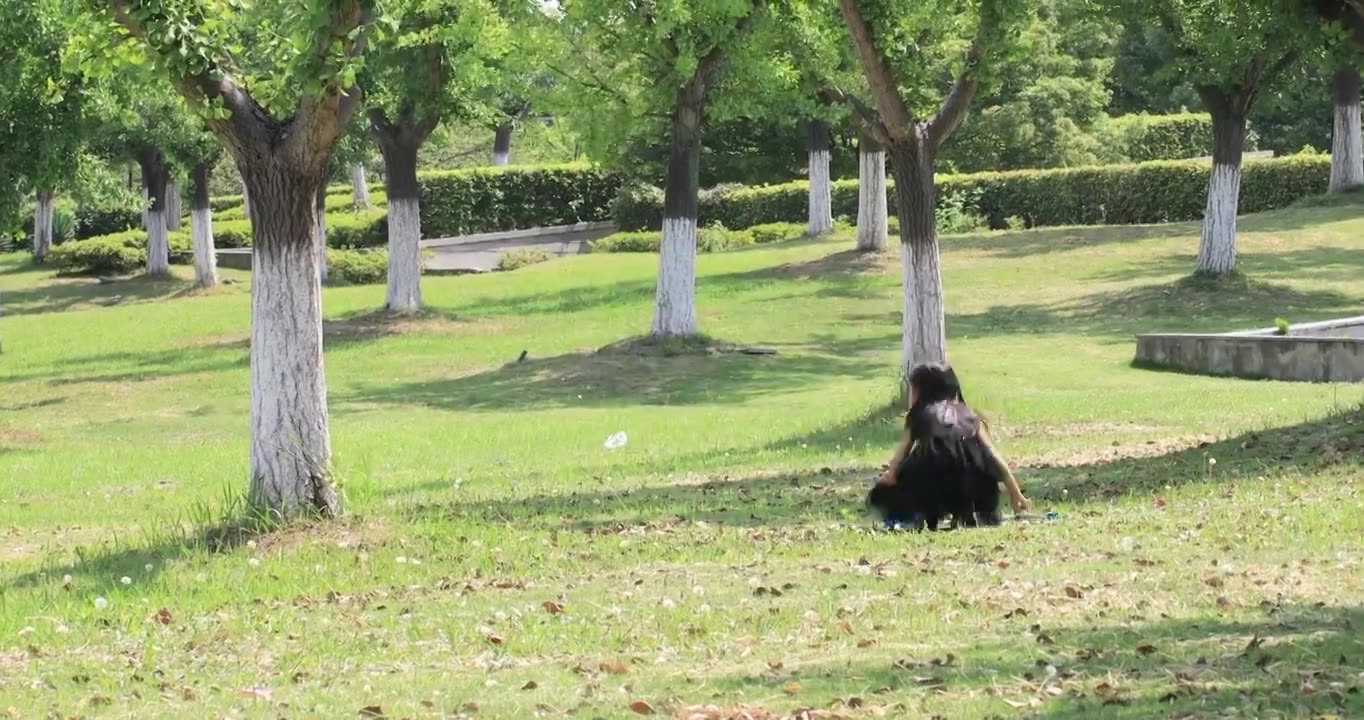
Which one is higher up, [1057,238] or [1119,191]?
[1119,191]

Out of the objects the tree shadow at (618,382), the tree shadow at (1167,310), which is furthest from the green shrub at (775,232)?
the tree shadow at (618,382)

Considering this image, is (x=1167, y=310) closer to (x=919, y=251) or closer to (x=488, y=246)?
(x=919, y=251)

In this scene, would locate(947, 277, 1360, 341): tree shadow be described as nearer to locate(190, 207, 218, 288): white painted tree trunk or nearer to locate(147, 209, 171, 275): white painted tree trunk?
locate(190, 207, 218, 288): white painted tree trunk

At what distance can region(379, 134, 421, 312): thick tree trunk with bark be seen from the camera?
29.5 meters

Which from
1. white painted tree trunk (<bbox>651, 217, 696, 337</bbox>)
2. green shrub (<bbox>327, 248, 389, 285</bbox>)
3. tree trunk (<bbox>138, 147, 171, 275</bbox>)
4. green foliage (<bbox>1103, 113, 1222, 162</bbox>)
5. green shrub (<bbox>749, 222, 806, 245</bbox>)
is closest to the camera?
white painted tree trunk (<bbox>651, 217, 696, 337</bbox>)

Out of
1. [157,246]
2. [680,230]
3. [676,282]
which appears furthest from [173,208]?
[680,230]

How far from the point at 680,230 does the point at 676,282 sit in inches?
29.3

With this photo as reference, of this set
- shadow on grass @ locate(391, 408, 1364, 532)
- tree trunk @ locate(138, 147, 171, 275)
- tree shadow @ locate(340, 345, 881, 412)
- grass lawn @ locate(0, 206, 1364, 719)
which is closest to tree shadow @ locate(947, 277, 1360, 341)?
grass lawn @ locate(0, 206, 1364, 719)

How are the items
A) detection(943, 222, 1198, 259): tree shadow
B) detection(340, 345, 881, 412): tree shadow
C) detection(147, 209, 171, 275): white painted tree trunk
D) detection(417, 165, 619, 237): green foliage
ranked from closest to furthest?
detection(340, 345, 881, 412): tree shadow
detection(943, 222, 1198, 259): tree shadow
detection(147, 209, 171, 275): white painted tree trunk
detection(417, 165, 619, 237): green foliage

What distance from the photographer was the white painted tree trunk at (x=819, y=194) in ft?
127

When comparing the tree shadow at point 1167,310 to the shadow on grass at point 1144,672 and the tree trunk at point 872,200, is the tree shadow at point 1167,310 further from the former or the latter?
the shadow on grass at point 1144,672

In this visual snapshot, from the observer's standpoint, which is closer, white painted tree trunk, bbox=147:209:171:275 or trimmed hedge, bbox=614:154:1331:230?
trimmed hedge, bbox=614:154:1331:230

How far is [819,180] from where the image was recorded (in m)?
38.8

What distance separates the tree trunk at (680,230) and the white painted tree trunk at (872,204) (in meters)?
8.54
